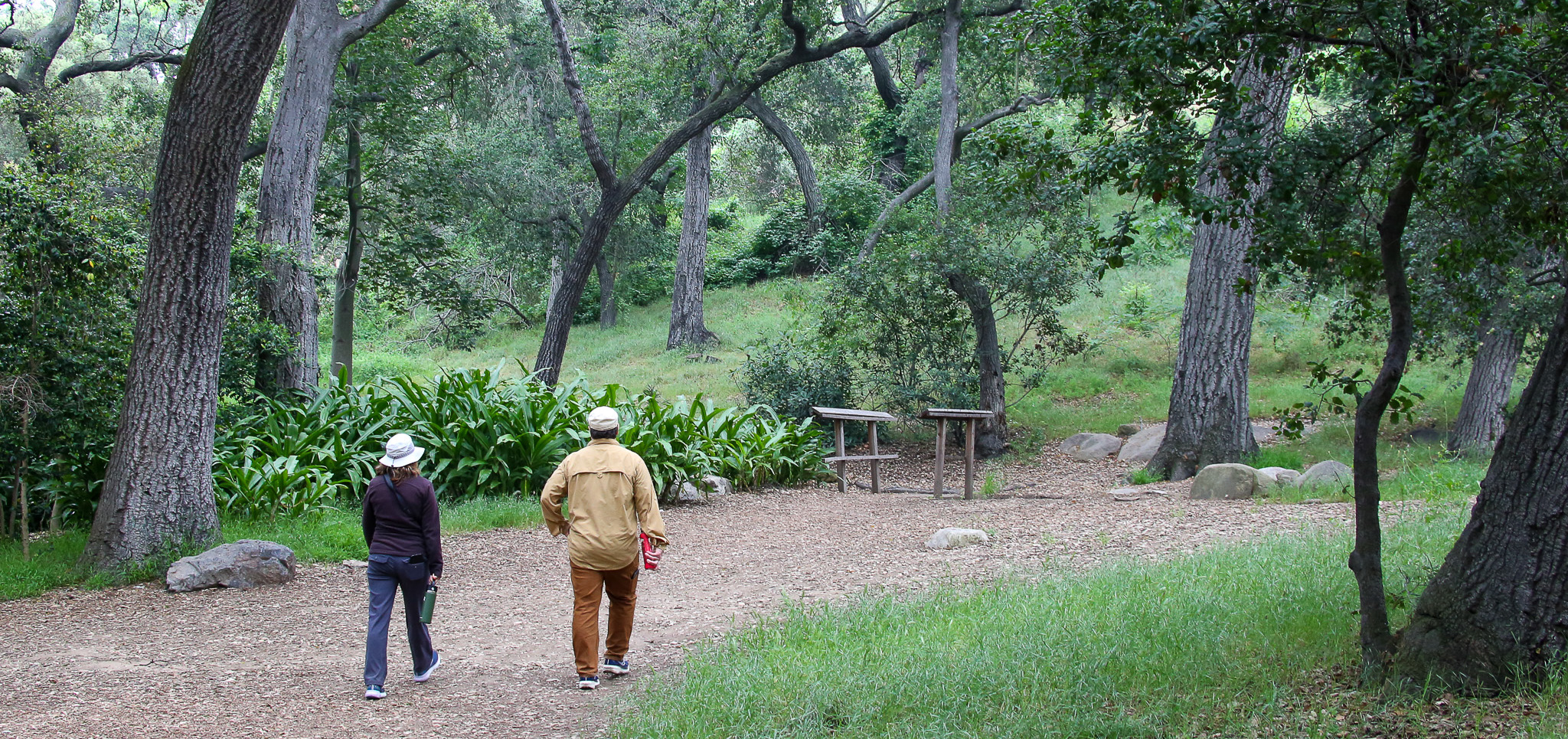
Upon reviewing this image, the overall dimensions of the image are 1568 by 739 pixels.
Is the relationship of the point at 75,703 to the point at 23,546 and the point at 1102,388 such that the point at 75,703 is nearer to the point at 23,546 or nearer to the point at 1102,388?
the point at 23,546

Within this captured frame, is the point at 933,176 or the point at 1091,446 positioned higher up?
the point at 933,176

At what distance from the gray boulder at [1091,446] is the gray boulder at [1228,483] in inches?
183

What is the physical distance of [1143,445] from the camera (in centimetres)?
1480

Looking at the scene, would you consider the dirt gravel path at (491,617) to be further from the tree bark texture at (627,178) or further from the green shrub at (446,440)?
the tree bark texture at (627,178)

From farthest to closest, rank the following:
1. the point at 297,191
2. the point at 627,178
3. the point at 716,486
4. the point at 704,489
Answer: the point at 627,178 < the point at 297,191 < the point at 716,486 < the point at 704,489

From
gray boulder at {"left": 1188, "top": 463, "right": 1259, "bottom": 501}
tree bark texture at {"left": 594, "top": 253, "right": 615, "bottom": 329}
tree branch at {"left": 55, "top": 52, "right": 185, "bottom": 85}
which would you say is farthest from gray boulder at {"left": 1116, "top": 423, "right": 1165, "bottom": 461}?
tree bark texture at {"left": 594, "top": 253, "right": 615, "bottom": 329}

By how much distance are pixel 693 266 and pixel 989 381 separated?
12.5 meters

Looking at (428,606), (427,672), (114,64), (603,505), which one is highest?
(114,64)

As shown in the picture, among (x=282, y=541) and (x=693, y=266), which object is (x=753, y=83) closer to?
(x=282, y=541)

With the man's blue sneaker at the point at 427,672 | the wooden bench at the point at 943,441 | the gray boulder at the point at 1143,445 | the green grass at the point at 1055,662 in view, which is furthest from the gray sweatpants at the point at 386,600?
the gray boulder at the point at 1143,445

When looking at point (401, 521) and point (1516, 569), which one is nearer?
point (1516, 569)

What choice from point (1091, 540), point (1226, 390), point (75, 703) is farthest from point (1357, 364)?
point (75, 703)

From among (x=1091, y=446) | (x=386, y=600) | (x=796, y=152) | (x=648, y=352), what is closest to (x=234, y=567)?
(x=386, y=600)

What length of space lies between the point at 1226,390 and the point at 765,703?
9.71 m
